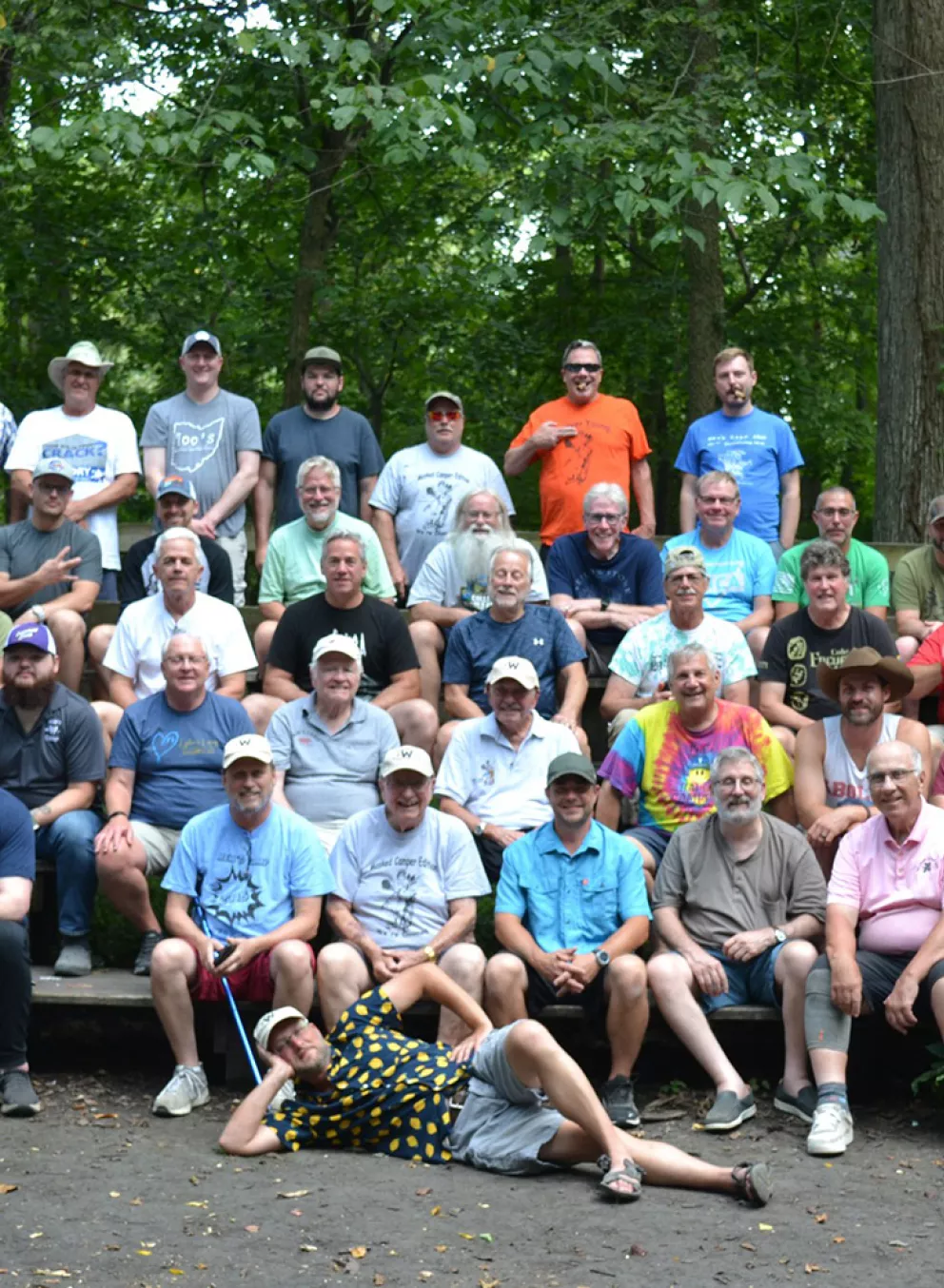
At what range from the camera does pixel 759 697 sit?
27.9 feet

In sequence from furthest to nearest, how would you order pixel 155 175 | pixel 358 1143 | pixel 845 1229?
pixel 155 175, pixel 358 1143, pixel 845 1229

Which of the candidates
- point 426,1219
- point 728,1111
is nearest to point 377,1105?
point 426,1219

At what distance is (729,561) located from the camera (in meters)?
9.26

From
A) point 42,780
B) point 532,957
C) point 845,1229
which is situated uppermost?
point 42,780

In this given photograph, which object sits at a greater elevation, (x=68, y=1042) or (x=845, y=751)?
(x=845, y=751)

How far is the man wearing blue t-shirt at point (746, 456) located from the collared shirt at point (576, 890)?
3006 millimetres

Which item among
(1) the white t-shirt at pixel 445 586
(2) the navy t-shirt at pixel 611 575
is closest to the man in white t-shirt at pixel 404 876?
(1) the white t-shirt at pixel 445 586

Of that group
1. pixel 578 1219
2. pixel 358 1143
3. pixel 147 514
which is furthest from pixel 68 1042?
pixel 147 514

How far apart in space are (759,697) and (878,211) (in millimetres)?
3046

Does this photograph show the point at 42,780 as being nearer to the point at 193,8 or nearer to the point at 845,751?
the point at 845,751

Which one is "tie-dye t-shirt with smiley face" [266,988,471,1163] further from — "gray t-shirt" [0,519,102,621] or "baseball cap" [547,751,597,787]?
"gray t-shirt" [0,519,102,621]

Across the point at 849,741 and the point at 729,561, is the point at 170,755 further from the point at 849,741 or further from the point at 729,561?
the point at 729,561

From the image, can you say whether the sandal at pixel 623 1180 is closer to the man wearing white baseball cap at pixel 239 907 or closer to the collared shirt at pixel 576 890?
the collared shirt at pixel 576 890

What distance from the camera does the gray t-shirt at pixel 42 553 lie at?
9.00 meters
